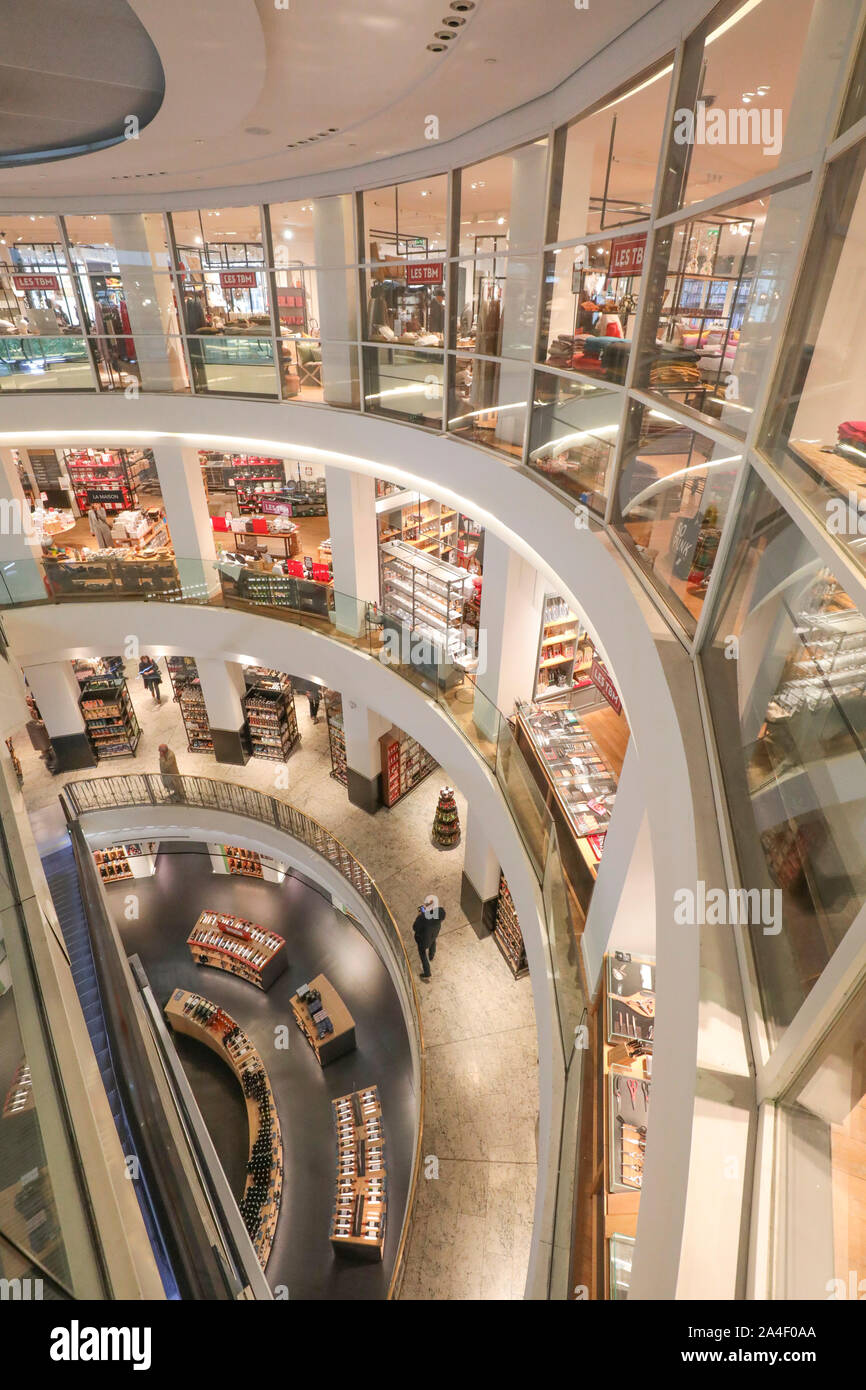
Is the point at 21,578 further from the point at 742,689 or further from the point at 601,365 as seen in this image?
the point at 742,689

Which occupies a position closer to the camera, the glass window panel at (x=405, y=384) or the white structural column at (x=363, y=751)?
the glass window panel at (x=405, y=384)

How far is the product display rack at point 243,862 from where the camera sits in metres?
13.4

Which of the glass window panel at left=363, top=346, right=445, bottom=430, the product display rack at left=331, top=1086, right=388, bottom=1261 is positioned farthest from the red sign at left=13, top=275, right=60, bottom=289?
the product display rack at left=331, top=1086, right=388, bottom=1261

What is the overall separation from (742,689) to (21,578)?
36.7 ft

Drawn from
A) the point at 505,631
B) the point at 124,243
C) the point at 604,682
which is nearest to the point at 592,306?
the point at 604,682

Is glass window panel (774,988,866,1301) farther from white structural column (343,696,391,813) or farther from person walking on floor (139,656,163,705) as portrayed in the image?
person walking on floor (139,656,163,705)

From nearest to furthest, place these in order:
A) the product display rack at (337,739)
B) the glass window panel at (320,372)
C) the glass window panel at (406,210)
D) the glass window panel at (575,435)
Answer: the glass window panel at (575,435) < the glass window panel at (406,210) < the glass window panel at (320,372) < the product display rack at (337,739)

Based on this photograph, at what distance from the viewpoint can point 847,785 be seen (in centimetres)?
142

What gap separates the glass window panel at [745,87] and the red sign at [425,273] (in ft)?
11.5

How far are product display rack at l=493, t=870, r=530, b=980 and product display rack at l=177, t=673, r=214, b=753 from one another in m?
6.75

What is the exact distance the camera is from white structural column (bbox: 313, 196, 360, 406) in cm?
763

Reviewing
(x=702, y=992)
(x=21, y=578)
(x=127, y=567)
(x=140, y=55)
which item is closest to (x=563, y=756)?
(x=702, y=992)

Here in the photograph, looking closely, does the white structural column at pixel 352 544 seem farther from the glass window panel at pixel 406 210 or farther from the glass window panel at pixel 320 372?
the glass window panel at pixel 406 210

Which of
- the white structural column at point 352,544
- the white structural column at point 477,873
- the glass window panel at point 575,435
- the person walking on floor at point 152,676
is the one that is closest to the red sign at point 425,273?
the glass window panel at point 575,435
